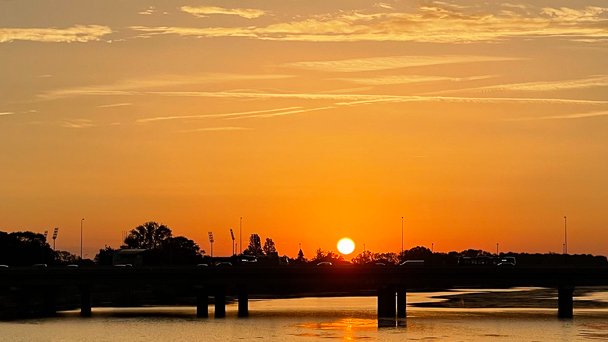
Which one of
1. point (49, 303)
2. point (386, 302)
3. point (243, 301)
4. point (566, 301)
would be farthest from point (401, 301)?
point (49, 303)

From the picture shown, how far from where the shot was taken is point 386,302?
17450 centimetres

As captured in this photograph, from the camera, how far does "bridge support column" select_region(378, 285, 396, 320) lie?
570ft

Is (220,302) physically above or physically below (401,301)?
below

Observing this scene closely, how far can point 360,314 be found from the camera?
184m

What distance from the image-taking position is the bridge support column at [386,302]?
174 m

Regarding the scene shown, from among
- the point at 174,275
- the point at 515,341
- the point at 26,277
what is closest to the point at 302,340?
the point at 515,341

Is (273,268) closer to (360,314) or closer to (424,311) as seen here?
(360,314)

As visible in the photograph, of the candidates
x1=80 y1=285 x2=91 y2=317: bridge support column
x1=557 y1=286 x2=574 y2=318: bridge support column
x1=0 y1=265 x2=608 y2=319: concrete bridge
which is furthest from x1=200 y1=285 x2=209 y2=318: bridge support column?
x1=557 y1=286 x2=574 y2=318: bridge support column

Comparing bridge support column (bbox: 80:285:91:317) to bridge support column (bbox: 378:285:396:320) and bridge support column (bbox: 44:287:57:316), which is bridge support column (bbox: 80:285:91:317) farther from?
bridge support column (bbox: 378:285:396:320)

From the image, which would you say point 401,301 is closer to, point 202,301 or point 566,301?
point 566,301

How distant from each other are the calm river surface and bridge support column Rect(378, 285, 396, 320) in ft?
7.85

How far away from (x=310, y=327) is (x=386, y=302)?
27192 millimetres

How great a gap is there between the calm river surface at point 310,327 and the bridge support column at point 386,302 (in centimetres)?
239

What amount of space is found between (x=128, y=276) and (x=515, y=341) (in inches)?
2919
